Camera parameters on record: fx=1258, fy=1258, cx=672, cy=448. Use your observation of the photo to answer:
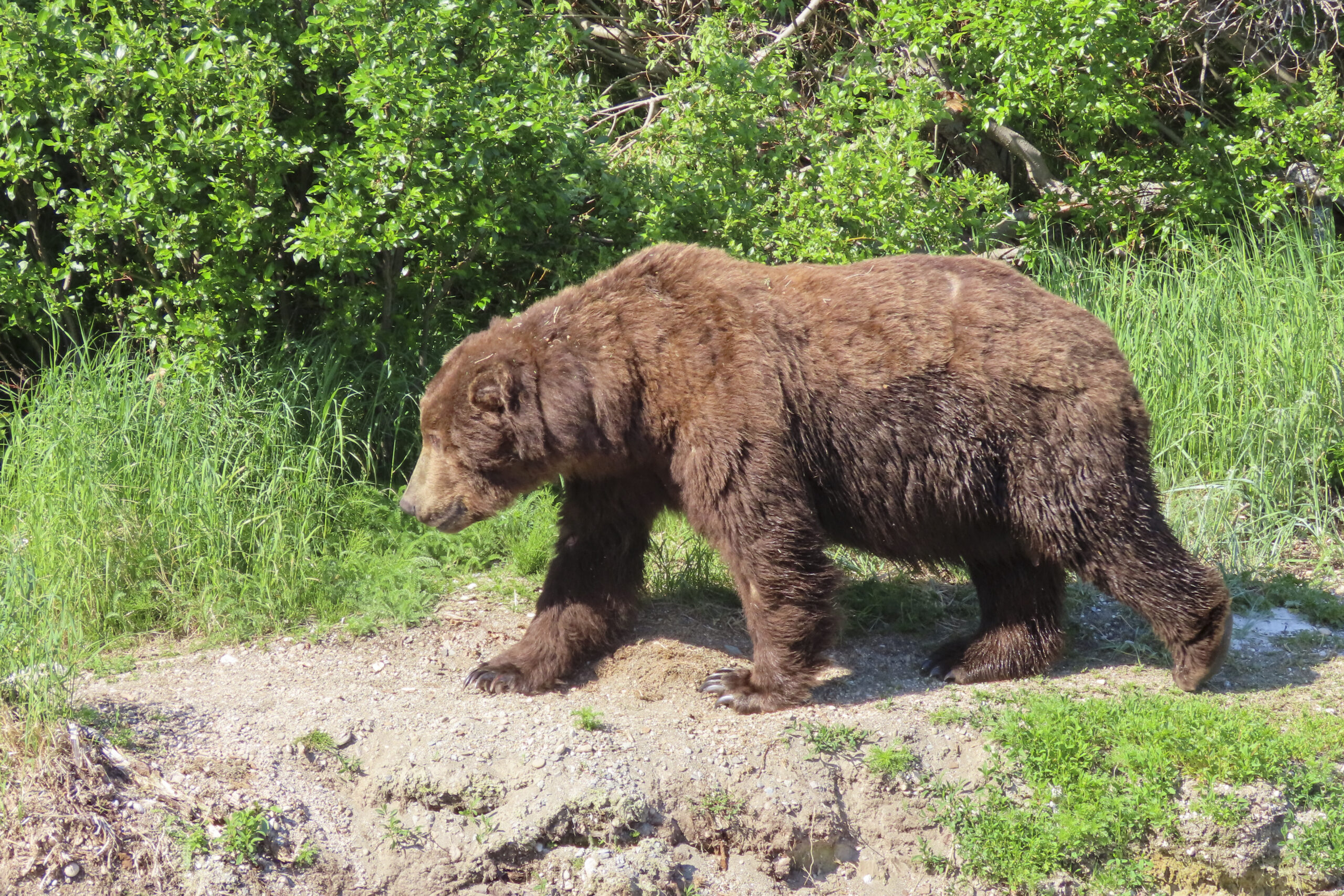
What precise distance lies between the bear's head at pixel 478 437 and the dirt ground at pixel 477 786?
0.75m

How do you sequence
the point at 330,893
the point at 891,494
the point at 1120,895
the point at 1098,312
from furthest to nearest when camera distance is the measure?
the point at 1098,312 < the point at 891,494 < the point at 1120,895 < the point at 330,893

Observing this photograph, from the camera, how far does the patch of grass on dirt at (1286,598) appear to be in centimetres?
580

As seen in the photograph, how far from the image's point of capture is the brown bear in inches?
182

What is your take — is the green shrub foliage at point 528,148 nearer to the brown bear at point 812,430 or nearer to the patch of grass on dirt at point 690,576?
the brown bear at point 812,430

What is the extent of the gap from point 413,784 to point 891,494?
2.03m

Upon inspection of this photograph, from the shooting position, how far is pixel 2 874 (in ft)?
12.3

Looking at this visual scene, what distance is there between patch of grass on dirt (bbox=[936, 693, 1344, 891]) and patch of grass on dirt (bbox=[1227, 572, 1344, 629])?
1163mm

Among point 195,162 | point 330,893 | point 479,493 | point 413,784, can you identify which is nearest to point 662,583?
point 479,493

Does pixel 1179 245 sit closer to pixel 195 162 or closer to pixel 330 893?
pixel 195 162

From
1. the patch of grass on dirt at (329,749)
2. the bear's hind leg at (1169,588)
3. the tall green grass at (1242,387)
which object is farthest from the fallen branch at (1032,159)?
the patch of grass on dirt at (329,749)

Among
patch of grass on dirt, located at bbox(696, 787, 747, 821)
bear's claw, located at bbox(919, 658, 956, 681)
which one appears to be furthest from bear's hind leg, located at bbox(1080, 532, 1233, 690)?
patch of grass on dirt, located at bbox(696, 787, 747, 821)

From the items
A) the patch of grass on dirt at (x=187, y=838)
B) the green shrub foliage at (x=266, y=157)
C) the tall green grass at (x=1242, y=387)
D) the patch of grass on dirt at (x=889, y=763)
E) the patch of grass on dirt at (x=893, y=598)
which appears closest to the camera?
the patch of grass on dirt at (x=187, y=838)

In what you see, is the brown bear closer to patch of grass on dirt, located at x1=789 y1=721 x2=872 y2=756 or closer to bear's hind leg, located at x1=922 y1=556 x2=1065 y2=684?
patch of grass on dirt, located at x1=789 y1=721 x2=872 y2=756

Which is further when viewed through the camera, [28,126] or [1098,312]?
[1098,312]
